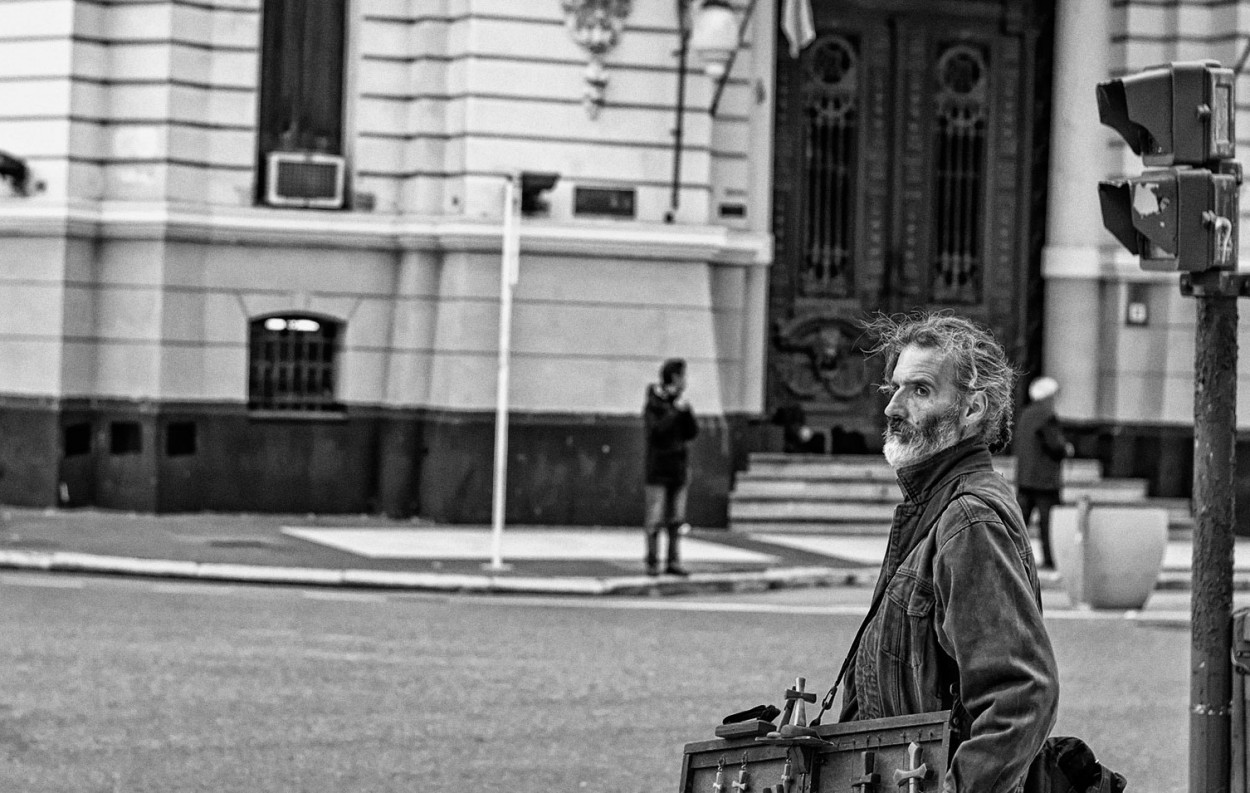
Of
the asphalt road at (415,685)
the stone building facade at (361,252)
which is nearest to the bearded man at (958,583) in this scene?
the asphalt road at (415,685)

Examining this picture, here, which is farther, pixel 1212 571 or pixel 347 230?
pixel 347 230

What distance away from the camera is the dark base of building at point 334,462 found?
826 inches

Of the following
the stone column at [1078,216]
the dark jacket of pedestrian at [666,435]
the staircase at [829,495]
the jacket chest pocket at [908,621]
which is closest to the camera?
the jacket chest pocket at [908,621]

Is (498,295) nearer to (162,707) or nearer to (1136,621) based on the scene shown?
(1136,621)

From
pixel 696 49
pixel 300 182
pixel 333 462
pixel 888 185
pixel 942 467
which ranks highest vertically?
pixel 696 49

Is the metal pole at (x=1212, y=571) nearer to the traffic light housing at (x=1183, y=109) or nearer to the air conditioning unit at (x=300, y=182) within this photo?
the traffic light housing at (x=1183, y=109)

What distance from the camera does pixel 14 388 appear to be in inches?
830

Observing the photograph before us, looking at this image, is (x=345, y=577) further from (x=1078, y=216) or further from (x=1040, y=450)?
(x=1078, y=216)

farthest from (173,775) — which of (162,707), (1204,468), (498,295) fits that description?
(498,295)

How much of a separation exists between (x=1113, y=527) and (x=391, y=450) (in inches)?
308

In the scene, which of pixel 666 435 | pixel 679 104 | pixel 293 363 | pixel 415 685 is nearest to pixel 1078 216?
pixel 679 104

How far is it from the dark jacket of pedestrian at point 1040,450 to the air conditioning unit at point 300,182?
7.26 m

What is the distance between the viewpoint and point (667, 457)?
58.3 ft

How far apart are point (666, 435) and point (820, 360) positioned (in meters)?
6.63
